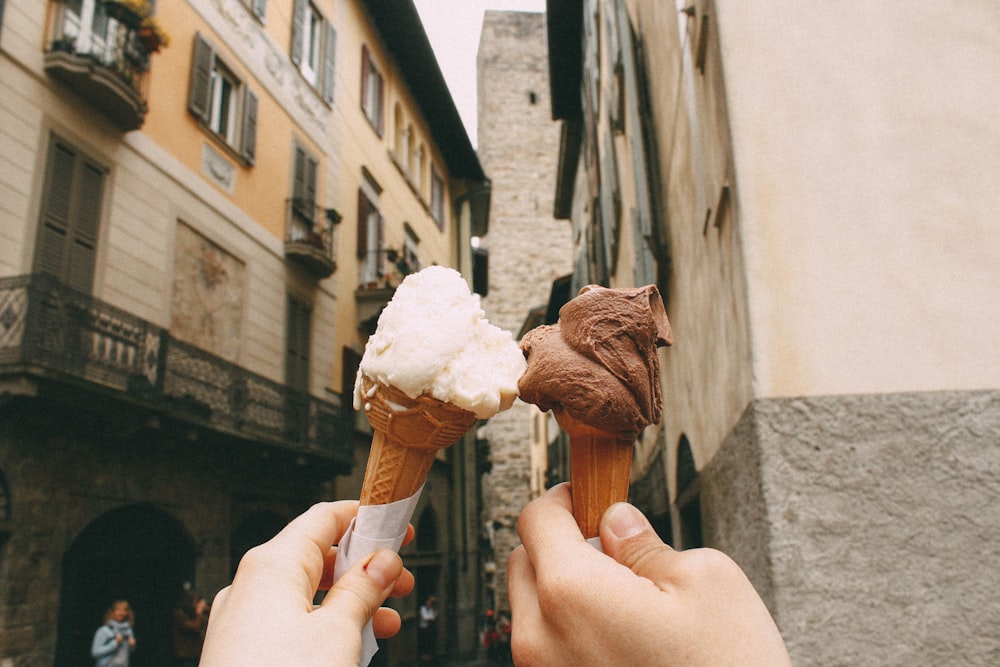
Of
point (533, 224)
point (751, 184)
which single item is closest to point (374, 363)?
point (751, 184)

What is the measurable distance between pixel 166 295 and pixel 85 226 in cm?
156

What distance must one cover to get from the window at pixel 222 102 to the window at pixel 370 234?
13.8 ft

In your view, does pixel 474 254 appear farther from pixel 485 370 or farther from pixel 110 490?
pixel 485 370

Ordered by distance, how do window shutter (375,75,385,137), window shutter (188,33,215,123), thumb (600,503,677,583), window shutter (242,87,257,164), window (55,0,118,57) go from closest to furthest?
thumb (600,503,677,583), window (55,0,118,57), window shutter (188,33,215,123), window shutter (242,87,257,164), window shutter (375,75,385,137)

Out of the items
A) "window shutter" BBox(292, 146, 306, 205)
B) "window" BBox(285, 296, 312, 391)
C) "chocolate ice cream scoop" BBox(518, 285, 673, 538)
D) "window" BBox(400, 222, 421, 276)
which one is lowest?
"chocolate ice cream scoop" BBox(518, 285, 673, 538)

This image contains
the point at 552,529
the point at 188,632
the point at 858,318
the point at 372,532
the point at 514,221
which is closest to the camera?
the point at 552,529

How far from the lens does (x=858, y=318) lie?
10.8 feet

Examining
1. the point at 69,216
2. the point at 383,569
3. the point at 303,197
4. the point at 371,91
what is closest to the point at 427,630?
the point at 303,197

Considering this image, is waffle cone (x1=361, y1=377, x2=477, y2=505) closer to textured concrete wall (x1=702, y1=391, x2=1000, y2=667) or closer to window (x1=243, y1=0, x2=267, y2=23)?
textured concrete wall (x1=702, y1=391, x2=1000, y2=667)

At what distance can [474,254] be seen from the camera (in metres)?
27.5

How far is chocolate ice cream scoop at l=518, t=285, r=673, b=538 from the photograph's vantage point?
1658mm

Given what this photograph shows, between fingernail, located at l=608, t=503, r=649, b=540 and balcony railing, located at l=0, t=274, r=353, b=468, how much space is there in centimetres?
793

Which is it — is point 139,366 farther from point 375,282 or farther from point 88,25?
point 375,282

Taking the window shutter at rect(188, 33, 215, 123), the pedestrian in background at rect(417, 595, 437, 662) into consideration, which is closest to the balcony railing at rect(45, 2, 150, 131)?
the window shutter at rect(188, 33, 215, 123)
